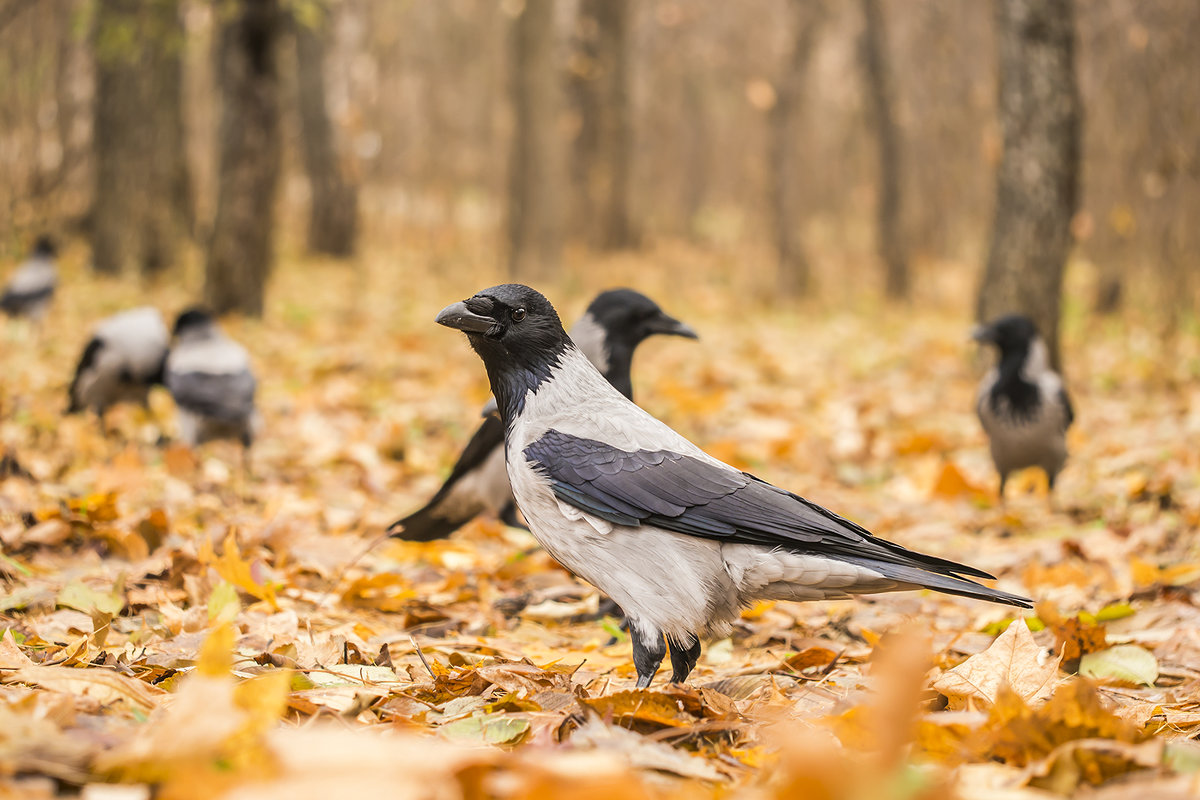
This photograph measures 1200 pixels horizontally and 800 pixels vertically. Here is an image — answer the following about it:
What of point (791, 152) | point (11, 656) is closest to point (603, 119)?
point (791, 152)

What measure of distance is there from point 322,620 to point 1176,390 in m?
8.44

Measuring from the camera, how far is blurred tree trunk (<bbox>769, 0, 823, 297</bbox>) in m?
15.5

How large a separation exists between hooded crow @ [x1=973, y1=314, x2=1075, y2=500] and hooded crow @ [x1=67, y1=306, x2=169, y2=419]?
6.09 metres

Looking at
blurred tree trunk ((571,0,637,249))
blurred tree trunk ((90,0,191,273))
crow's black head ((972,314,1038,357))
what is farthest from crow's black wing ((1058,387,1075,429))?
blurred tree trunk ((571,0,637,249))

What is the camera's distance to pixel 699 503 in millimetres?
2812

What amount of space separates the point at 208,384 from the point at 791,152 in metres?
11.4

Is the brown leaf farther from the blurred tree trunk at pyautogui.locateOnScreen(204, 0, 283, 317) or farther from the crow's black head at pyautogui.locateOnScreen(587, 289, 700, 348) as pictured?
the blurred tree trunk at pyautogui.locateOnScreen(204, 0, 283, 317)

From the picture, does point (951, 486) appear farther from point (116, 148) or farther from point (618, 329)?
point (116, 148)

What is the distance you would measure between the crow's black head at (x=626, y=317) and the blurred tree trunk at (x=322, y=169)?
15.4 metres

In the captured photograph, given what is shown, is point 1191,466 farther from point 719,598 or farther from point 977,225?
point 977,225

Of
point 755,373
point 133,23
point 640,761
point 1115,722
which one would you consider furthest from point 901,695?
point 133,23

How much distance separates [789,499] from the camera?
2850 millimetres

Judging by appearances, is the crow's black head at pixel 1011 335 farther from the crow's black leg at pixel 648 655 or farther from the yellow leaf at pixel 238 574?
the yellow leaf at pixel 238 574

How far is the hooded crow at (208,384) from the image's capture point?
6.77m
